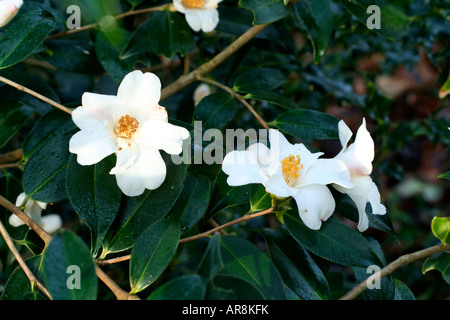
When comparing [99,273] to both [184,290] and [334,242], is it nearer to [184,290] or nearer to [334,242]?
[184,290]

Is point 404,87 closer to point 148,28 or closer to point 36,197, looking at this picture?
point 148,28

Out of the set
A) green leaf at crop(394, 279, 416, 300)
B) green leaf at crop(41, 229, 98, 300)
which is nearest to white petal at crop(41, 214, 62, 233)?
green leaf at crop(41, 229, 98, 300)

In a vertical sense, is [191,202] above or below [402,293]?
above

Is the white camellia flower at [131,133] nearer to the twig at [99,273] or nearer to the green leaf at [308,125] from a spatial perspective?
the twig at [99,273]

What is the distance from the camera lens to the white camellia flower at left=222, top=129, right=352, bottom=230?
688 millimetres

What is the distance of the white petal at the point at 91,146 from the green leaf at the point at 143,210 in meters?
0.10

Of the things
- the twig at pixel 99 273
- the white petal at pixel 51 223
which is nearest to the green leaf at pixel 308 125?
the twig at pixel 99 273

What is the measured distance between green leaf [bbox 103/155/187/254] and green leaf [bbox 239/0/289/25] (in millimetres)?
321

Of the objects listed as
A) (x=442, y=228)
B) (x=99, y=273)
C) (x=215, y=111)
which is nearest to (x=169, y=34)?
(x=215, y=111)

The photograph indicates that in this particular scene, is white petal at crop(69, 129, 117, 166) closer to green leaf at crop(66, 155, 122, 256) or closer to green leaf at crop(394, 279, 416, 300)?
green leaf at crop(66, 155, 122, 256)

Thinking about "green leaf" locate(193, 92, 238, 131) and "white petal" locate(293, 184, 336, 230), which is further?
"green leaf" locate(193, 92, 238, 131)

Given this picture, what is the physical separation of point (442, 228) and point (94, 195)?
56 cm

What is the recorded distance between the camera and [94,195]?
75 cm

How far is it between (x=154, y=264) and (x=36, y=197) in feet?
0.86
